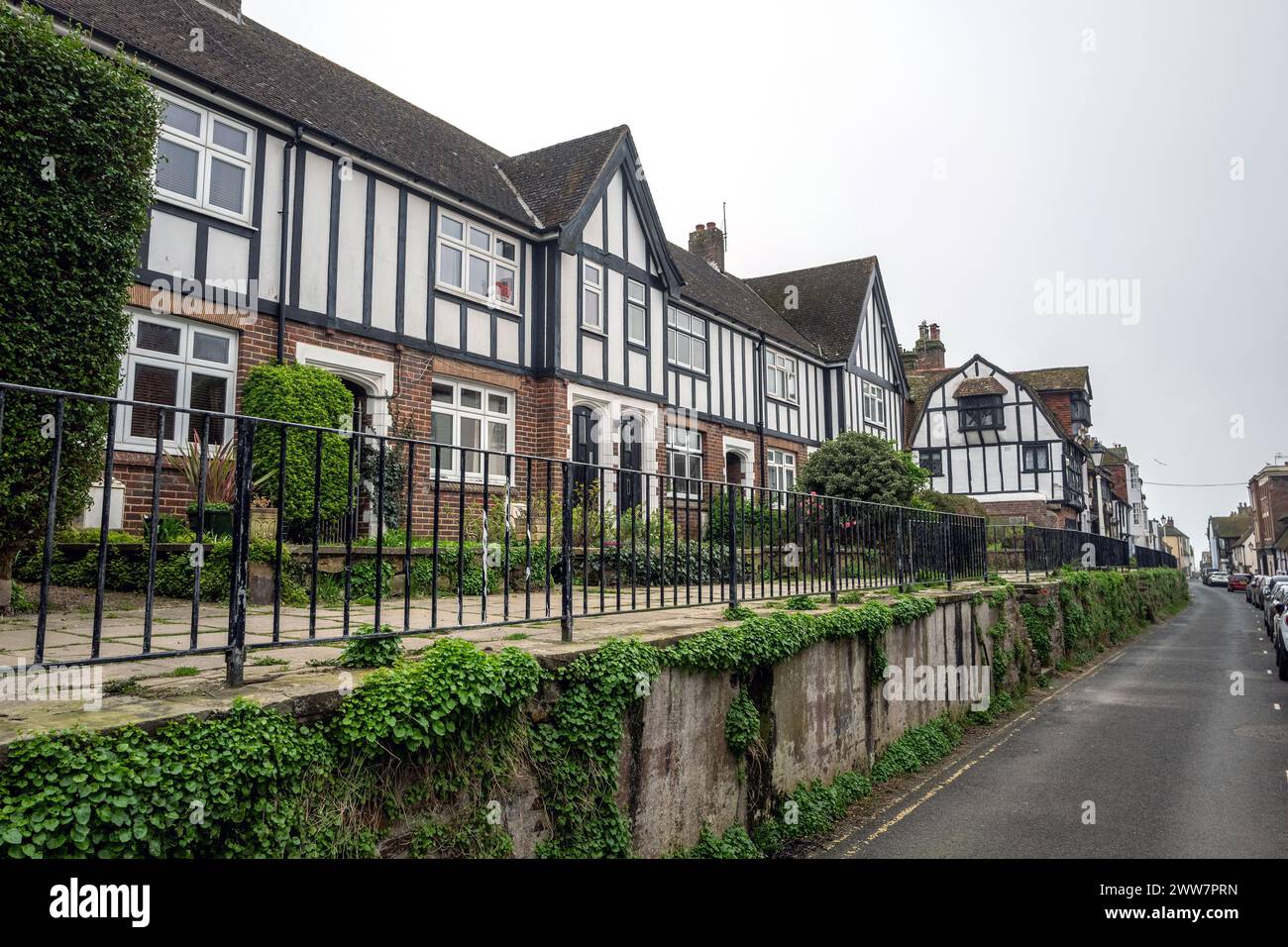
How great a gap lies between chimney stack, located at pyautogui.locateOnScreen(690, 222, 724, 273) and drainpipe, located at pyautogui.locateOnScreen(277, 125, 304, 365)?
717 inches

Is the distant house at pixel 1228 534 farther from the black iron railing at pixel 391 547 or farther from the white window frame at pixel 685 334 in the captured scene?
the black iron railing at pixel 391 547

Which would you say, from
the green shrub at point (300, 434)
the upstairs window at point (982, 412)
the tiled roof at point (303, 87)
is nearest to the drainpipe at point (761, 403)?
the tiled roof at point (303, 87)

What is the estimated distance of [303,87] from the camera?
12.9m

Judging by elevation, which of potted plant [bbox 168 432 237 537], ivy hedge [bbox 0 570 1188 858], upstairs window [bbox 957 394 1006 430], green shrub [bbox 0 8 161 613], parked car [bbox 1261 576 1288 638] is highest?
upstairs window [bbox 957 394 1006 430]

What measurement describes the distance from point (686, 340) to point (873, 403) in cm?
1083

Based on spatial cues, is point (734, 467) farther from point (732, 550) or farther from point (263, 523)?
point (732, 550)

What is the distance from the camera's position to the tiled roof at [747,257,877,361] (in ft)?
87.7

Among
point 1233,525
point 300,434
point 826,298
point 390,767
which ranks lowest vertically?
point 390,767

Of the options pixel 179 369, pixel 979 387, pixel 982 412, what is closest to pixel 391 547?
pixel 179 369

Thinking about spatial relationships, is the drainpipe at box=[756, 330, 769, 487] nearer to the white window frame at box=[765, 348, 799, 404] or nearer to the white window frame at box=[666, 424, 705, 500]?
the white window frame at box=[765, 348, 799, 404]

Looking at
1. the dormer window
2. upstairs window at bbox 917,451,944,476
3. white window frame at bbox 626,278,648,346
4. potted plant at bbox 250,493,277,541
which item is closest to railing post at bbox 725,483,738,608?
potted plant at bbox 250,493,277,541
